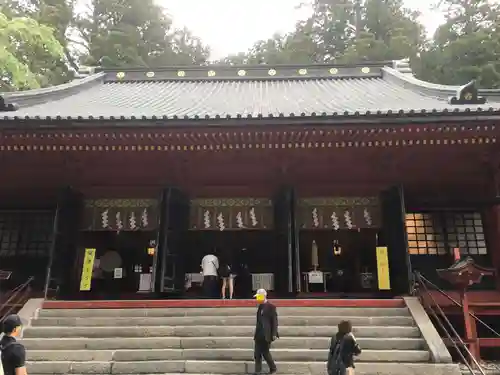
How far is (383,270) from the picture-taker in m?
10.1

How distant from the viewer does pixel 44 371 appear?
22.6 feet

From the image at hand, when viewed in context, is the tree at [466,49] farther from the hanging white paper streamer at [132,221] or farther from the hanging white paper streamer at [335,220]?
the hanging white paper streamer at [132,221]

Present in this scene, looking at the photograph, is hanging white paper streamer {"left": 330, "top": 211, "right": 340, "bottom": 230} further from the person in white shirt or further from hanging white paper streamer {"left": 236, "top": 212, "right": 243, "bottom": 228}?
the person in white shirt

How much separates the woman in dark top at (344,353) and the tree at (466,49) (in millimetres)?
19459

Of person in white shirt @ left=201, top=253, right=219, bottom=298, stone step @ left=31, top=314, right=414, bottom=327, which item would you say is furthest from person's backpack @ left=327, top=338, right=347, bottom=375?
person in white shirt @ left=201, top=253, right=219, bottom=298

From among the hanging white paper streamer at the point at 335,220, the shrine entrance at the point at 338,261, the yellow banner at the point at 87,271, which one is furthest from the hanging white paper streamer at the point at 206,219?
the shrine entrance at the point at 338,261

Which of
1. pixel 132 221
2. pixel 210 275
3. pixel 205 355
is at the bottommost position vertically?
pixel 205 355

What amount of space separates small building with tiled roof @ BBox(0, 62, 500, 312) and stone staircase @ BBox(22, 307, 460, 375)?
1.44m

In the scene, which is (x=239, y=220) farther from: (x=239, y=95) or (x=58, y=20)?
(x=58, y=20)

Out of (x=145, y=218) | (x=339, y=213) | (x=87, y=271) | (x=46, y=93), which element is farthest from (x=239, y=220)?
(x=46, y=93)

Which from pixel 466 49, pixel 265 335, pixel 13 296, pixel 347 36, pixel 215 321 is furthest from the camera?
pixel 347 36

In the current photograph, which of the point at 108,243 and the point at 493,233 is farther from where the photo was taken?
the point at 108,243

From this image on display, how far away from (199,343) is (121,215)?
442cm

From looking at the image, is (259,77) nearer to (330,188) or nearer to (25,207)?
(330,188)
